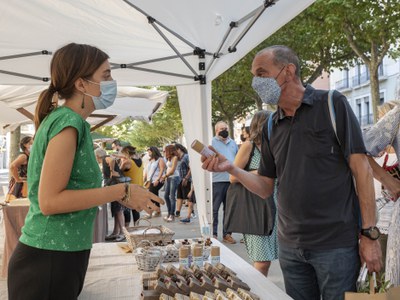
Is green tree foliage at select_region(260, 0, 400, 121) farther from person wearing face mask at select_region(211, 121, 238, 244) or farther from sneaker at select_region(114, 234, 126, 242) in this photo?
sneaker at select_region(114, 234, 126, 242)

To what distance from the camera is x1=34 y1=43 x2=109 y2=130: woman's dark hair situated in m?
1.75

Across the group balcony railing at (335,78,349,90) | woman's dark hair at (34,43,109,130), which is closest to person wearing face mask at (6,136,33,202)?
woman's dark hair at (34,43,109,130)

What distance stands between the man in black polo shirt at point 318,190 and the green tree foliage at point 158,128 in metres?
22.5

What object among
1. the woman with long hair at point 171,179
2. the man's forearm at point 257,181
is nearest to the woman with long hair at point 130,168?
the woman with long hair at point 171,179

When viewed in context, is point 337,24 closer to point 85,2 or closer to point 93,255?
point 85,2

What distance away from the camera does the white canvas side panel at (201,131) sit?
A: 506cm

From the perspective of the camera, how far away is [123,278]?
104 inches

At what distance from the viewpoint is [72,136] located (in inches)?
63.4

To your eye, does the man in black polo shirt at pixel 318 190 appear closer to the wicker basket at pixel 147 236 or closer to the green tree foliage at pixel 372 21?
the wicker basket at pixel 147 236

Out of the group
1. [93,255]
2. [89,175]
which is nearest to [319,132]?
[89,175]

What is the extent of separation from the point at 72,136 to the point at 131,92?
Answer: 615 cm

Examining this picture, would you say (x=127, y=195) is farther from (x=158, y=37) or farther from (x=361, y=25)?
(x=361, y=25)

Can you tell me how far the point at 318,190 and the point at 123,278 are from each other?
4.03ft

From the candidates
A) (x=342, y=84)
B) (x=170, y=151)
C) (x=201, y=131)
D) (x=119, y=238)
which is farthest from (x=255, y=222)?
(x=342, y=84)
